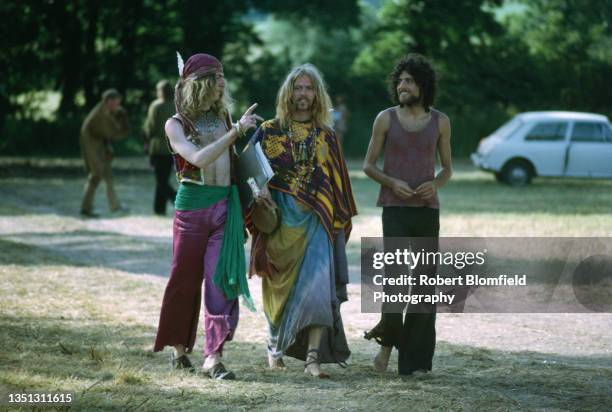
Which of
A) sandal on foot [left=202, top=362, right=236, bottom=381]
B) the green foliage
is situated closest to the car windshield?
the green foliage

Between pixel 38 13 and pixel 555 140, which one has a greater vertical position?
pixel 38 13

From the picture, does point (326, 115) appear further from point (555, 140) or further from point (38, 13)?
point (38, 13)

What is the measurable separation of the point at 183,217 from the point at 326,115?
1.06 m

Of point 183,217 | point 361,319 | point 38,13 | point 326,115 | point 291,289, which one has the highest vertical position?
point 38,13

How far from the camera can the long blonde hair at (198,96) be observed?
21.1ft

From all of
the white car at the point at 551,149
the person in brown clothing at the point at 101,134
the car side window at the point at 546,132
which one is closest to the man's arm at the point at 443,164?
the person in brown clothing at the point at 101,134

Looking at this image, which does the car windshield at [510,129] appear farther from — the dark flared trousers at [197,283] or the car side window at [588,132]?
the dark flared trousers at [197,283]

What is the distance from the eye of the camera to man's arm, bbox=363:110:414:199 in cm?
658

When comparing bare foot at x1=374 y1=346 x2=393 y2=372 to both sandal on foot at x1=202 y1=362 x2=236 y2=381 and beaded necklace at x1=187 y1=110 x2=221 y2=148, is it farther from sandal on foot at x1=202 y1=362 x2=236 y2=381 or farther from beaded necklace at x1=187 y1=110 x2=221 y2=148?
beaded necklace at x1=187 y1=110 x2=221 y2=148

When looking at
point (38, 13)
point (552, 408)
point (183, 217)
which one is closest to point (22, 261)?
point (183, 217)

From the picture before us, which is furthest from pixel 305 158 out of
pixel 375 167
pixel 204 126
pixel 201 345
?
pixel 201 345

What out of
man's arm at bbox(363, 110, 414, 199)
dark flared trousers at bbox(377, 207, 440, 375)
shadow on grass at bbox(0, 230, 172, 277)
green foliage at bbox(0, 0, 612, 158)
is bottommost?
shadow on grass at bbox(0, 230, 172, 277)

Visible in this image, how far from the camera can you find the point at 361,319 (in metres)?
9.08

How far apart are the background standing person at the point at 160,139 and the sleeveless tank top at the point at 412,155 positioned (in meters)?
8.94
